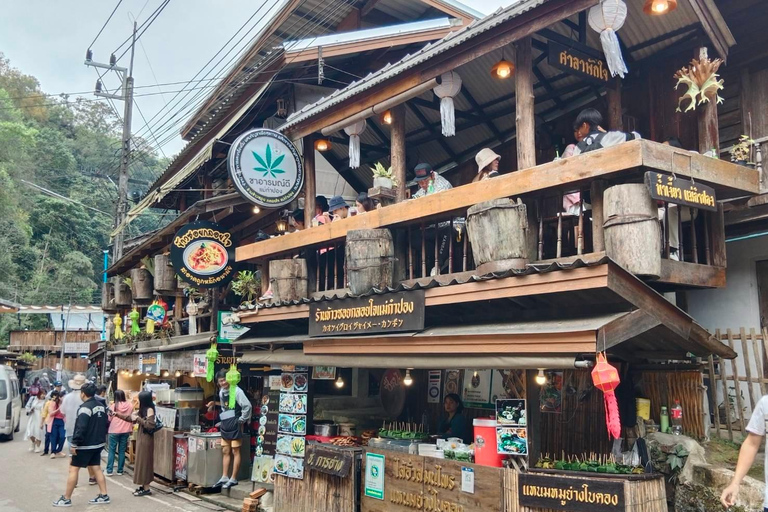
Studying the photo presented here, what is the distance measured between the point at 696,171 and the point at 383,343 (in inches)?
169

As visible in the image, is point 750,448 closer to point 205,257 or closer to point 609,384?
point 609,384

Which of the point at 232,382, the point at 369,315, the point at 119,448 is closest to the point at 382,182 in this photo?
the point at 369,315

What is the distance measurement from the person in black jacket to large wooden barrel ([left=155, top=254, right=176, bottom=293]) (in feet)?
16.2

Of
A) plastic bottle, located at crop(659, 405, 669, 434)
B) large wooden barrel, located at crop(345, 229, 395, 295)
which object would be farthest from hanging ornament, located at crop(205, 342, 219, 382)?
plastic bottle, located at crop(659, 405, 669, 434)

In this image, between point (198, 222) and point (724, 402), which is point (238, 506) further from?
point (724, 402)

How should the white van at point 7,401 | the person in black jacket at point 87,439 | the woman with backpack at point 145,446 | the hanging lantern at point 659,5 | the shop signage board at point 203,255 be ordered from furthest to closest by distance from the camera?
1. the white van at point 7,401
2. the shop signage board at point 203,255
3. the woman with backpack at point 145,446
4. the person in black jacket at point 87,439
5. the hanging lantern at point 659,5

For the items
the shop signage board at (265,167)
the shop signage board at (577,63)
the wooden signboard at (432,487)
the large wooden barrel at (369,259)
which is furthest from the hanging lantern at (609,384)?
the shop signage board at (265,167)

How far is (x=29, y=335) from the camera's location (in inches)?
1791

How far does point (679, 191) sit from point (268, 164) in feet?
25.2

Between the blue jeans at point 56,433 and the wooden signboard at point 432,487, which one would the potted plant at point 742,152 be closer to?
the wooden signboard at point 432,487

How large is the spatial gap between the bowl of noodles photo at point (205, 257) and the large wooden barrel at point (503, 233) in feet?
27.5

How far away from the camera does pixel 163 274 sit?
632 inches

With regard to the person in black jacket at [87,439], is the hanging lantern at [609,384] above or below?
above

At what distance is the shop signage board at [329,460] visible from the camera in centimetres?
901
